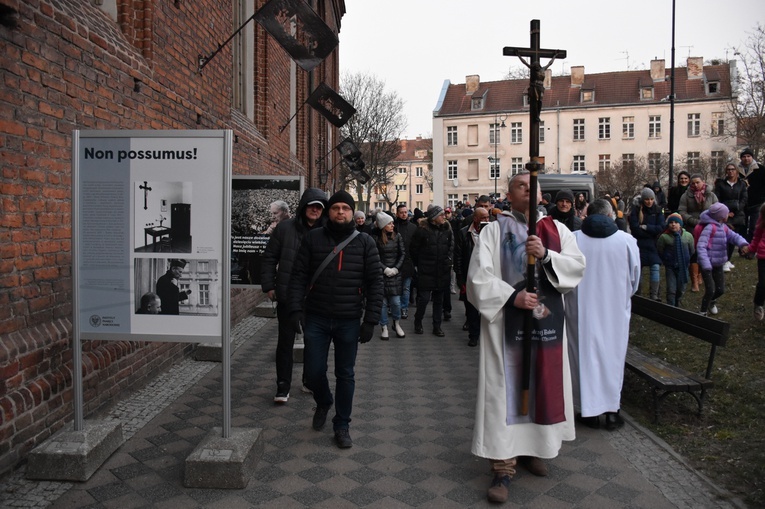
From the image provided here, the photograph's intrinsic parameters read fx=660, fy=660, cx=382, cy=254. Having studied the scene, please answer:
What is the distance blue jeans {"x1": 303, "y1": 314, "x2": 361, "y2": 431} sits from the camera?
5.28 metres

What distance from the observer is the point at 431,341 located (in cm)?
1026

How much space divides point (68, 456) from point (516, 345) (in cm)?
311

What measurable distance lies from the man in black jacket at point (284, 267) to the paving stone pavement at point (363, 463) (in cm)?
34

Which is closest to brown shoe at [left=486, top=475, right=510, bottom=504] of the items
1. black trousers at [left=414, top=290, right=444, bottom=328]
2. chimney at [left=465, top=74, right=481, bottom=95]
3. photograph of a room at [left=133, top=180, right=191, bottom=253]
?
Answer: photograph of a room at [left=133, top=180, right=191, bottom=253]

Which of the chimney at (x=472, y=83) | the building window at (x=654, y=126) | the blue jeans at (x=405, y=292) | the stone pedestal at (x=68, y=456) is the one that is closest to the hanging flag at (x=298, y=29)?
the blue jeans at (x=405, y=292)

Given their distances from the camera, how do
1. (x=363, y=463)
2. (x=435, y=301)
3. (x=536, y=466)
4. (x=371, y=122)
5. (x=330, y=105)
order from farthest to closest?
(x=371, y=122)
(x=330, y=105)
(x=435, y=301)
(x=363, y=463)
(x=536, y=466)

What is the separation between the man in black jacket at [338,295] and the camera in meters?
5.23

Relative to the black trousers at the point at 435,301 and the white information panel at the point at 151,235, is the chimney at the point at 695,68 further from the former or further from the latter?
the white information panel at the point at 151,235

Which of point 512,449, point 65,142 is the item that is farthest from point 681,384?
point 65,142

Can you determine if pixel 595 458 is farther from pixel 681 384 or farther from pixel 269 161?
pixel 269 161

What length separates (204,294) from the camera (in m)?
4.59

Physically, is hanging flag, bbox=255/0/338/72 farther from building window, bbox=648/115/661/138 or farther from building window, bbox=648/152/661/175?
building window, bbox=648/115/661/138

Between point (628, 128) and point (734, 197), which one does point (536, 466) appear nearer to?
point (734, 197)

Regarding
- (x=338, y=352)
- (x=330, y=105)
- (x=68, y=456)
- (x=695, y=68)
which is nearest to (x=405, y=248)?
(x=330, y=105)
